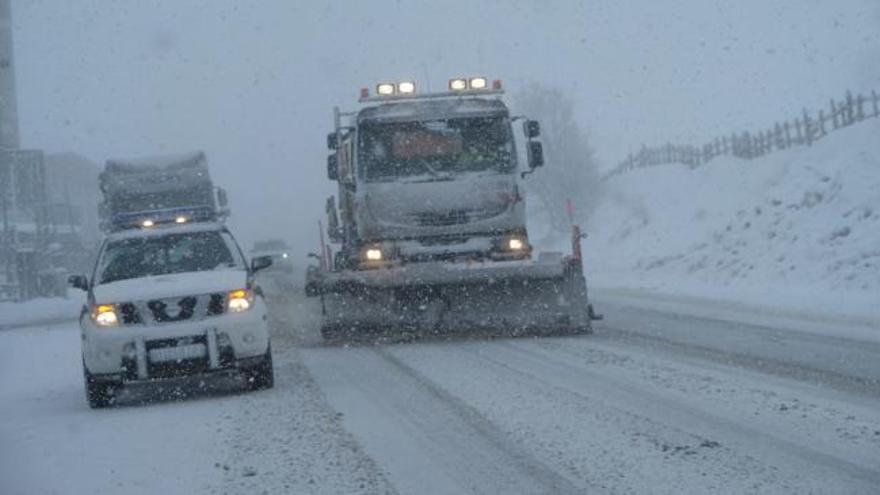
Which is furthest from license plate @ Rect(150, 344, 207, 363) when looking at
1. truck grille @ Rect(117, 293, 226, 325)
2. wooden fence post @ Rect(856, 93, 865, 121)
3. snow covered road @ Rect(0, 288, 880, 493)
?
wooden fence post @ Rect(856, 93, 865, 121)

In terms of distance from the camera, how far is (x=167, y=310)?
35.7 feet

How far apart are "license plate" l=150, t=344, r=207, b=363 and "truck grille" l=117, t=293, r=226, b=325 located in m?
0.25

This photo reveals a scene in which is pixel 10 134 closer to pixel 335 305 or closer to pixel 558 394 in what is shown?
pixel 335 305

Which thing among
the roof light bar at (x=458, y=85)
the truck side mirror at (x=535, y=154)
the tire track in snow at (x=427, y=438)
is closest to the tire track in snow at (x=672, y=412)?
the tire track in snow at (x=427, y=438)

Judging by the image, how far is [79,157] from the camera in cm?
11256

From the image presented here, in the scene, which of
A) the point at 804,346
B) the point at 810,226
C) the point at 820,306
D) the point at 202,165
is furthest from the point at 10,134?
the point at 804,346

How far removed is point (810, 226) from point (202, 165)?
42.4 feet

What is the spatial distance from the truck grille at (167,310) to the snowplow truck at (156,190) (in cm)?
1410

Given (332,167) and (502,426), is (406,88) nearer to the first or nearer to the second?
(332,167)

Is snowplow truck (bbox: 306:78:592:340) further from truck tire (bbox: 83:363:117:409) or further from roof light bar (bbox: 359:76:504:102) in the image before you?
truck tire (bbox: 83:363:117:409)

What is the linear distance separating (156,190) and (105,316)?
603 inches

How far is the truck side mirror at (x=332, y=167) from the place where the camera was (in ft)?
53.4

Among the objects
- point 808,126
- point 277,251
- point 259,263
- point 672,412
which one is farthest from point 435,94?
point 277,251

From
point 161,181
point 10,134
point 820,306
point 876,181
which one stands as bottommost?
point 820,306
